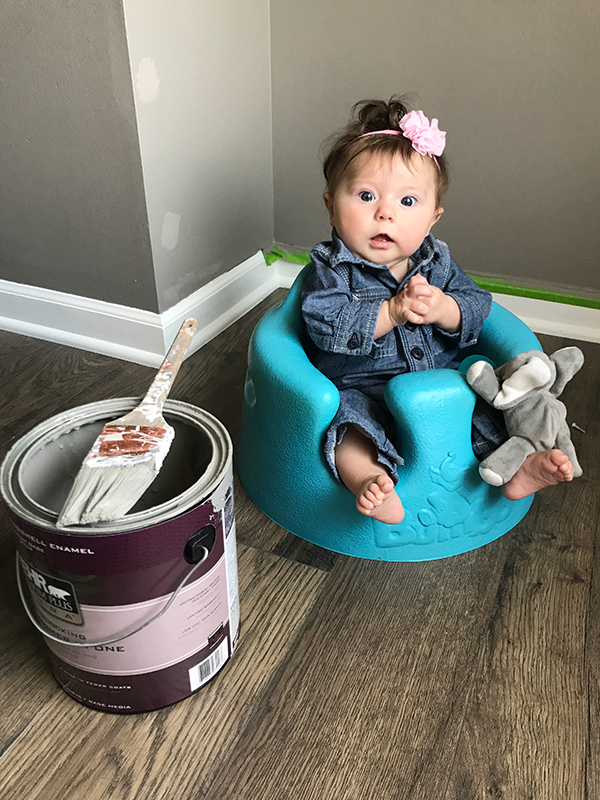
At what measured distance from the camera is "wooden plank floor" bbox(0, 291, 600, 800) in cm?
72

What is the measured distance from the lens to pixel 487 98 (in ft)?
5.06

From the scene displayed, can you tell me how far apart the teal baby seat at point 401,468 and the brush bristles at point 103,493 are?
34 cm

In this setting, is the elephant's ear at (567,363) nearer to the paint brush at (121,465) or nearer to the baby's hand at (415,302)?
the baby's hand at (415,302)

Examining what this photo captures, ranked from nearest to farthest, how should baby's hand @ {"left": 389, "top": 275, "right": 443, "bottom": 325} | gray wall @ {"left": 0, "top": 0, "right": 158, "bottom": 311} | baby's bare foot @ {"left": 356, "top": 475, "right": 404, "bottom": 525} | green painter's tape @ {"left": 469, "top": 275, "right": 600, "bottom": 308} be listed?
baby's bare foot @ {"left": 356, "top": 475, "right": 404, "bottom": 525}, baby's hand @ {"left": 389, "top": 275, "right": 443, "bottom": 325}, gray wall @ {"left": 0, "top": 0, "right": 158, "bottom": 311}, green painter's tape @ {"left": 469, "top": 275, "right": 600, "bottom": 308}

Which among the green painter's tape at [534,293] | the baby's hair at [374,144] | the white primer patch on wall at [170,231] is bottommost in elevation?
the green painter's tape at [534,293]

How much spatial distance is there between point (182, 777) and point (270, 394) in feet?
1.75

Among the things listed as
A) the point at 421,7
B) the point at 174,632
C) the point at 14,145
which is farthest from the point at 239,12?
the point at 174,632

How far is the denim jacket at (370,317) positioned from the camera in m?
1.05

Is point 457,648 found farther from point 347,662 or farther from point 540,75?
point 540,75

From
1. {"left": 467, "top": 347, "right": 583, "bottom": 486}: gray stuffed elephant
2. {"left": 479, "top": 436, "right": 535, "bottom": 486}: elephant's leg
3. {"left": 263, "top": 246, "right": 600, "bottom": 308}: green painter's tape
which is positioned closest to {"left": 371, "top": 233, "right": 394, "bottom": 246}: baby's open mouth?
{"left": 467, "top": 347, "right": 583, "bottom": 486}: gray stuffed elephant

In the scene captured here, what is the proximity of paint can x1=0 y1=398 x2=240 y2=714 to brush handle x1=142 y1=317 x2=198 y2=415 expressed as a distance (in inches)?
1.2

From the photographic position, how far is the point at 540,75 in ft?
4.85

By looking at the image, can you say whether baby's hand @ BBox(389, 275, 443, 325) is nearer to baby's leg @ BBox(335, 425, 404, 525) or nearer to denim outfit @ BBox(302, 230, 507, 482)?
denim outfit @ BBox(302, 230, 507, 482)

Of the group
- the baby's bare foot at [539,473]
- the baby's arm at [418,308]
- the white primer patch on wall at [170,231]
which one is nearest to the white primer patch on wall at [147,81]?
the white primer patch on wall at [170,231]
